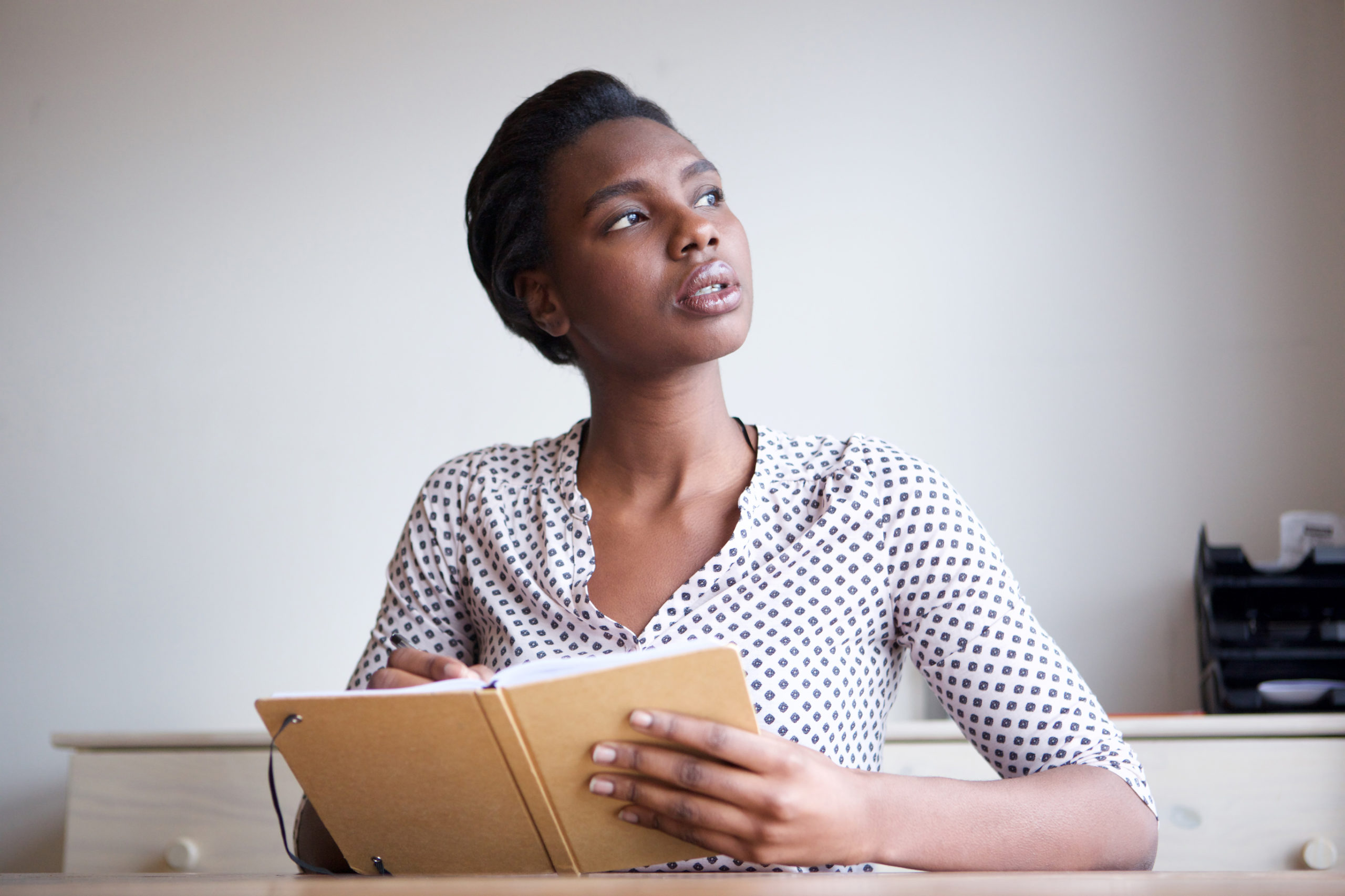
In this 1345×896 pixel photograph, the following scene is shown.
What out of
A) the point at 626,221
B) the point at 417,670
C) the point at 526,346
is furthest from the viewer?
the point at 526,346

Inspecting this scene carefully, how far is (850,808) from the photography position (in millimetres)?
774

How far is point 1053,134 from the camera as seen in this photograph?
2092 millimetres

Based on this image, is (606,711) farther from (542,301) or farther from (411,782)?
(542,301)

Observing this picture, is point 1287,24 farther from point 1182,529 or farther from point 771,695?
point 771,695

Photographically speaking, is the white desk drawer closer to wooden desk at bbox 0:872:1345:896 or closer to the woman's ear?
the woman's ear

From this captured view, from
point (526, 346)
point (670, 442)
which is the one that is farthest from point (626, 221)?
point (526, 346)

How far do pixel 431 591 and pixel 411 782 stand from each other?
424 mm

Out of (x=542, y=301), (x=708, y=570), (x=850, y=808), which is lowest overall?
(x=850, y=808)

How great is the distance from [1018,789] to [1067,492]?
125 centimetres

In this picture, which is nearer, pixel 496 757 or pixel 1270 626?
pixel 496 757

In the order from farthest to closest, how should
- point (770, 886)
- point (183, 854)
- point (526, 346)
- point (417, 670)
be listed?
1. point (526, 346)
2. point (183, 854)
3. point (417, 670)
4. point (770, 886)

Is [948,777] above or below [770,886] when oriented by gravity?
below

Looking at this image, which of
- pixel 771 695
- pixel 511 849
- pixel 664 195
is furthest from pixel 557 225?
pixel 511 849

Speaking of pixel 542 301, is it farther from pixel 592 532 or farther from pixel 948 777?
pixel 948 777
